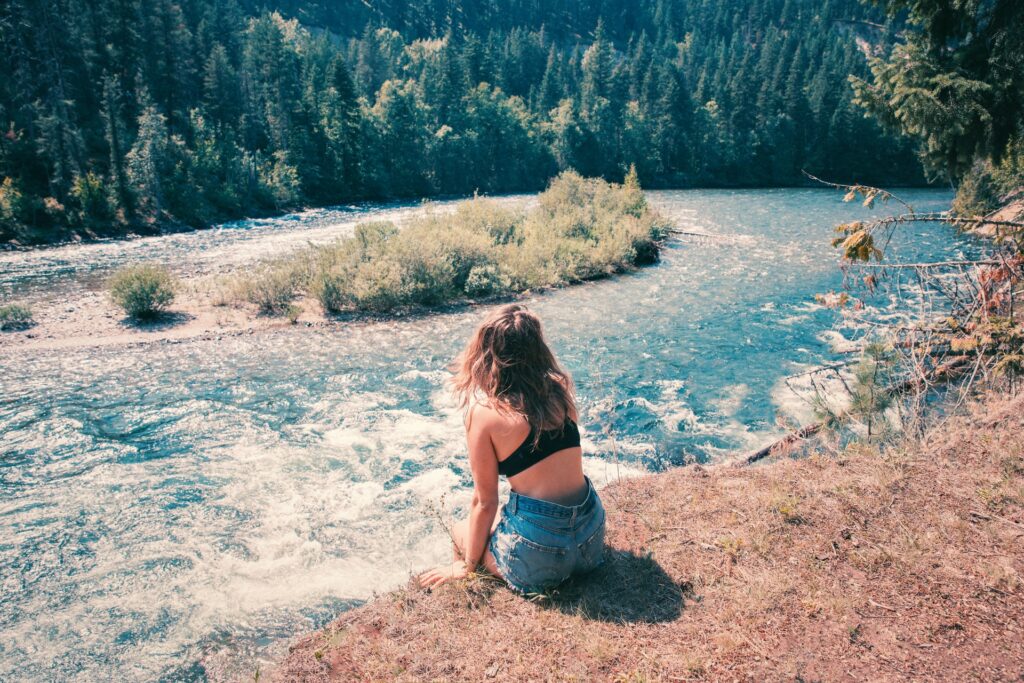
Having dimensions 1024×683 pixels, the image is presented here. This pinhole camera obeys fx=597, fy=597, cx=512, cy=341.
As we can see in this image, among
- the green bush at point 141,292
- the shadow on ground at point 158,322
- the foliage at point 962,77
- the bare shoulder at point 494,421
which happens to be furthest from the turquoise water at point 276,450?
the foliage at point 962,77

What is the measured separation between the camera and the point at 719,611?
390 cm

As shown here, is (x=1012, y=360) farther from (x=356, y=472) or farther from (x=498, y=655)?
(x=356, y=472)

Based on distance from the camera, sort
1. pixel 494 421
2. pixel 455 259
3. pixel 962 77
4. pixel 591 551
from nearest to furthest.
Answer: pixel 494 421, pixel 591 551, pixel 962 77, pixel 455 259

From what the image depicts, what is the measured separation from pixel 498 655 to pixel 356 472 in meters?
5.30

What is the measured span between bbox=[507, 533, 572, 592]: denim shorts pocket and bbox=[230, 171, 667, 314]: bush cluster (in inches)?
562

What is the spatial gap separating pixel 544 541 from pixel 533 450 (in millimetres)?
650

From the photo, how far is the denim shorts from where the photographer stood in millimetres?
3938

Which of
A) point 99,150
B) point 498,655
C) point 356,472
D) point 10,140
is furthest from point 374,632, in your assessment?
point 99,150

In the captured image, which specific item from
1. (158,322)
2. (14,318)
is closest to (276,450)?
(158,322)

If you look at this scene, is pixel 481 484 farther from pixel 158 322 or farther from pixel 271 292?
pixel 158 322

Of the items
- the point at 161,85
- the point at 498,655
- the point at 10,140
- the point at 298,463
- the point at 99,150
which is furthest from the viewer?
the point at 161,85

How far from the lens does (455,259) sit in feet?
65.8

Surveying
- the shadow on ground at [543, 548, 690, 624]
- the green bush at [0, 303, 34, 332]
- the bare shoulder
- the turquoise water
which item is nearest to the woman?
the bare shoulder

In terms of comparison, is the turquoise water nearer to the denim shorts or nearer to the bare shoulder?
the denim shorts
